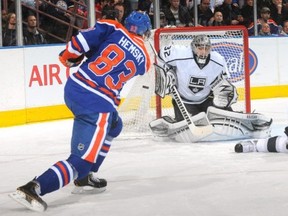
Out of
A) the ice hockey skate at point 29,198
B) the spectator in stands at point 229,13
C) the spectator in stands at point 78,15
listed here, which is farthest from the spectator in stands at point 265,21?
the ice hockey skate at point 29,198

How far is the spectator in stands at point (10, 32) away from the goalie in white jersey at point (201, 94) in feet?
6.41

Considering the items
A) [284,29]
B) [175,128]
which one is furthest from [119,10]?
[175,128]

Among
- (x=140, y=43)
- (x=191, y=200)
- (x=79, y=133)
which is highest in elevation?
(x=140, y=43)

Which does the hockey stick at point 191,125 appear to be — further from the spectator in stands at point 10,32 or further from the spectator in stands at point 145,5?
the spectator in stands at point 145,5

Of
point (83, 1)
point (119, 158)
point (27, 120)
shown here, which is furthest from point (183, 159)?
point (83, 1)

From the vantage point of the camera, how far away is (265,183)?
4523mm

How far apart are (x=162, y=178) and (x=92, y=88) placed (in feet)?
3.11

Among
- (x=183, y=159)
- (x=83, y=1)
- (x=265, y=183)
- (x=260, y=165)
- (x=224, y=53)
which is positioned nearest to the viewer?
(x=265, y=183)

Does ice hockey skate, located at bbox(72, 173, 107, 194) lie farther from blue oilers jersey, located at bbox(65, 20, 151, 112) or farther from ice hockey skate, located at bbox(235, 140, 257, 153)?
ice hockey skate, located at bbox(235, 140, 257, 153)

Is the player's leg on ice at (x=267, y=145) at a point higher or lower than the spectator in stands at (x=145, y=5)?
lower

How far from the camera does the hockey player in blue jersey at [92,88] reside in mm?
3932

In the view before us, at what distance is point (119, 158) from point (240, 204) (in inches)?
69.4

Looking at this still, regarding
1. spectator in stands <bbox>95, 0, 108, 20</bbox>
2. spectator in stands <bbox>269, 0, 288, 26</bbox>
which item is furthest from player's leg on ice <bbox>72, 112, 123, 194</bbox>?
spectator in stands <bbox>269, 0, 288, 26</bbox>

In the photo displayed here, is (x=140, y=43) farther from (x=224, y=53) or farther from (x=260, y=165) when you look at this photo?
(x=224, y=53)
